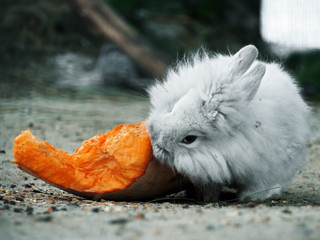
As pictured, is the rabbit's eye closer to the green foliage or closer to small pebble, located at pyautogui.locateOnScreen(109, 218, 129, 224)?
small pebble, located at pyautogui.locateOnScreen(109, 218, 129, 224)

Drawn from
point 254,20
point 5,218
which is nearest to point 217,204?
point 5,218

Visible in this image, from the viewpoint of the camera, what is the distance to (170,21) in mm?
12523

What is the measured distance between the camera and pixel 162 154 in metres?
3.25

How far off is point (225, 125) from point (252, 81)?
0.44 m

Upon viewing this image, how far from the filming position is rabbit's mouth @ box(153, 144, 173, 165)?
10.6 feet

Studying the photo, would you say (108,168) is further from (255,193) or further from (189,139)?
(255,193)

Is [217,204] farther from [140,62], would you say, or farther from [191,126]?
[140,62]

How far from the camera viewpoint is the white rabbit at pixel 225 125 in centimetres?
324

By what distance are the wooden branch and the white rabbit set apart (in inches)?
265

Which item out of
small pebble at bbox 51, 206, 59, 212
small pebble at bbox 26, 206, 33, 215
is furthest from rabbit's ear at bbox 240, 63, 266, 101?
small pebble at bbox 26, 206, 33, 215

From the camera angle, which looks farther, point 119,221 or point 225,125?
point 225,125

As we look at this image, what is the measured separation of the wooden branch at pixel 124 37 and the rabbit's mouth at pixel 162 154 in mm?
7097

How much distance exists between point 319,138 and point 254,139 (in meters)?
4.04

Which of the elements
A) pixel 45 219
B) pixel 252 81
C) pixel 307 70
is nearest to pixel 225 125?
pixel 252 81
